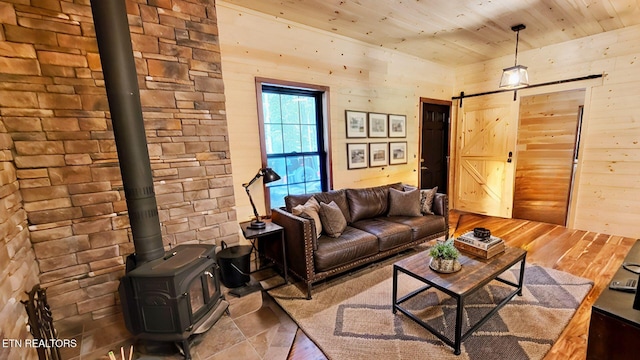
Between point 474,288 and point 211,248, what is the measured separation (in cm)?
187

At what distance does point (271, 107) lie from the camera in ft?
9.98

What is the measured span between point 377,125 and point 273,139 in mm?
1702

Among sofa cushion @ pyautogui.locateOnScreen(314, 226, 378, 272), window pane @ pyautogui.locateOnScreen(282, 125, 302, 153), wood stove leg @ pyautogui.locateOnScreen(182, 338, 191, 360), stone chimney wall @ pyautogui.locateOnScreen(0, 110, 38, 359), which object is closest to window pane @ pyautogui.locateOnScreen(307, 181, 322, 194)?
window pane @ pyautogui.locateOnScreen(282, 125, 302, 153)

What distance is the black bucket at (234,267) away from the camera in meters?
2.44

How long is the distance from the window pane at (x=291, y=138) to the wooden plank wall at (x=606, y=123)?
338 centimetres

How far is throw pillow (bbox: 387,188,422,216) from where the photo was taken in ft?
11.0

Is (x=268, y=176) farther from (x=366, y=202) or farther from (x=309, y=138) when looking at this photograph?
(x=366, y=202)

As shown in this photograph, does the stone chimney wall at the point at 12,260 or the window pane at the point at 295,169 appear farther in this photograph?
the window pane at the point at 295,169

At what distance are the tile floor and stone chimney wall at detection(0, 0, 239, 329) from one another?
20 centimetres

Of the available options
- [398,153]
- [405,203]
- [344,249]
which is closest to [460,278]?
[344,249]

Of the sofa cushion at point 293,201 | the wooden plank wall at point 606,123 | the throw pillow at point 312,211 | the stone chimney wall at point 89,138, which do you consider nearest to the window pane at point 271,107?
the stone chimney wall at point 89,138

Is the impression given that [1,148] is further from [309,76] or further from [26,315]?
[309,76]

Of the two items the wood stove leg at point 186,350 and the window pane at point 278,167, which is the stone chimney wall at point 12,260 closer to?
the wood stove leg at point 186,350

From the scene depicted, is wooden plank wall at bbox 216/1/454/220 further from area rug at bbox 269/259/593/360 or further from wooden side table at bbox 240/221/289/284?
area rug at bbox 269/259/593/360
